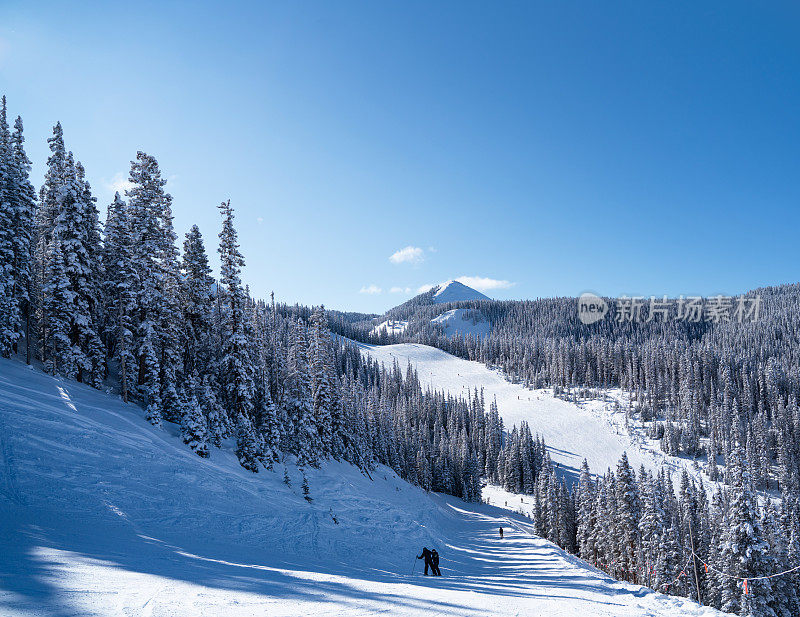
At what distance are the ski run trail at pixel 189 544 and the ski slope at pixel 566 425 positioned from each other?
3624 inches

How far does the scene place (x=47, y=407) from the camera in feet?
57.9

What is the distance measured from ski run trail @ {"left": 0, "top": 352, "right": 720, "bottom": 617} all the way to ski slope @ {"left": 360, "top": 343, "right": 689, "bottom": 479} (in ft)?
302

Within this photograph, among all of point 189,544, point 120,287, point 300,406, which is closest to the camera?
point 189,544

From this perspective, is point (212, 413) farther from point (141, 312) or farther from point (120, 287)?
point (120, 287)

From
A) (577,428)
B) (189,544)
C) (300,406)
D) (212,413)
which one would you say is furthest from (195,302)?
(577,428)

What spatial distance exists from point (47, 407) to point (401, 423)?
85.1 m

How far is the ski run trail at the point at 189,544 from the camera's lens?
334 inches

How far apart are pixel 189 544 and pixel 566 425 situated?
13054cm

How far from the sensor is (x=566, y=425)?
409 feet

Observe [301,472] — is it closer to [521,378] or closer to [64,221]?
[64,221]

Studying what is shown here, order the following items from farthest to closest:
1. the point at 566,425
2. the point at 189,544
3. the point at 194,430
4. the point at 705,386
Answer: the point at 705,386 < the point at 566,425 < the point at 194,430 < the point at 189,544

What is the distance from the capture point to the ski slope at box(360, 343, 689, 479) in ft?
340

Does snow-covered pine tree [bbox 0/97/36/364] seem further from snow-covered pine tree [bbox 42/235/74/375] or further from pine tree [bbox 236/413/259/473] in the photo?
pine tree [bbox 236/413/259/473]

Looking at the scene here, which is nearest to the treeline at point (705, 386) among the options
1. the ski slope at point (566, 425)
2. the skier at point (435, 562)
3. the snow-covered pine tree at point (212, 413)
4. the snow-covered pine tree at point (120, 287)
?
the ski slope at point (566, 425)
